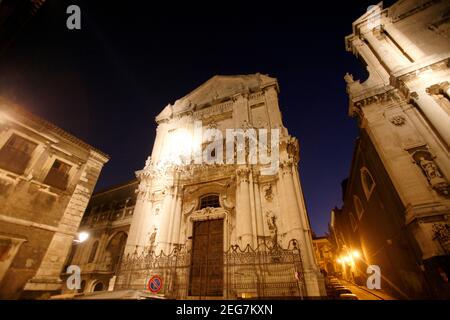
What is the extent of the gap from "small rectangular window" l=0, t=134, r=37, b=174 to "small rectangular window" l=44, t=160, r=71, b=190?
3.85 feet

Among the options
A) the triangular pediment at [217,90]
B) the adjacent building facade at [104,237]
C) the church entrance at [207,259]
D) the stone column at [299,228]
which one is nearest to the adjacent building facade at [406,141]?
the stone column at [299,228]

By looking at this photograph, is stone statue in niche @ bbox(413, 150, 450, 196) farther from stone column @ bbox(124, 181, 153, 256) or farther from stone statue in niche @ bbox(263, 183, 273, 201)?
stone column @ bbox(124, 181, 153, 256)

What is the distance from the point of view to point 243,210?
36.8 feet

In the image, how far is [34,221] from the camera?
1045 cm

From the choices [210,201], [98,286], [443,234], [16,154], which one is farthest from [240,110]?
[98,286]

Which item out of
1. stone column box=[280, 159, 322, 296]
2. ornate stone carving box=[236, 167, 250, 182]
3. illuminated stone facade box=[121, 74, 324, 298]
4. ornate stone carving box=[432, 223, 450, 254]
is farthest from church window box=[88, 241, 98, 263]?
ornate stone carving box=[432, 223, 450, 254]

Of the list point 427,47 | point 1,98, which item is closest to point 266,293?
point 427,47

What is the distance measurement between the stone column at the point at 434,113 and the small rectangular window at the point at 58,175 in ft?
62.1

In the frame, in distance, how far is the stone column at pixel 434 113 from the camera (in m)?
8.41

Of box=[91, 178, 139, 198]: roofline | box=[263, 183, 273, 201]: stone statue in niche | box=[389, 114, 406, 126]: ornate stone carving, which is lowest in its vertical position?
box=[263, 183, 273, 201]: stone statue in niche

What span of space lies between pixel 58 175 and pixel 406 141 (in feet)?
59.5

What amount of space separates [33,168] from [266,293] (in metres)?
13.7

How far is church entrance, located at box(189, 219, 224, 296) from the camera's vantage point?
10.2 meters

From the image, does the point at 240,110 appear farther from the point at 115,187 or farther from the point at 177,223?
the point at 115,187
